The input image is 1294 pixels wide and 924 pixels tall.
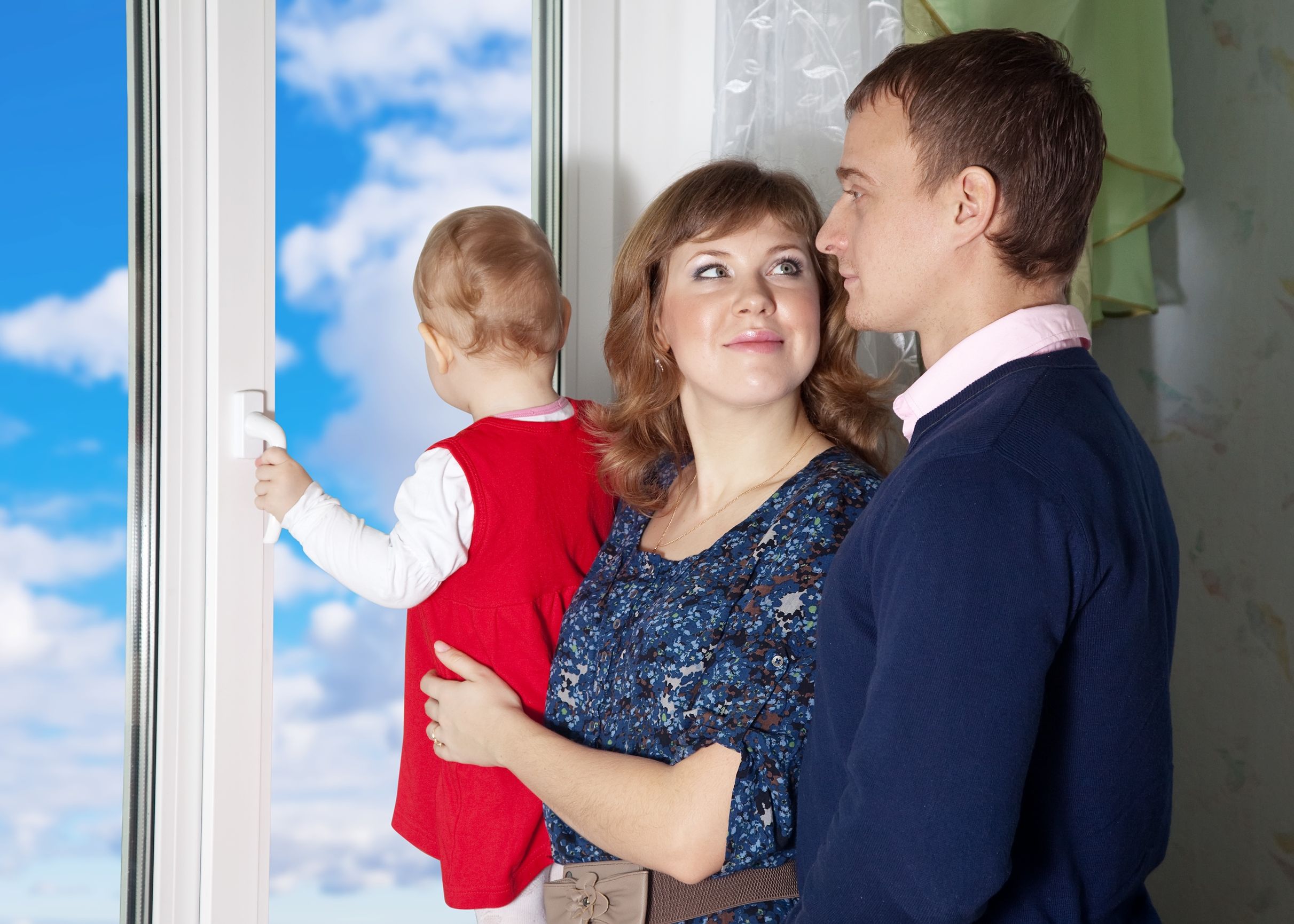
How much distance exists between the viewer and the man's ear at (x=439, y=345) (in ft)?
4.62

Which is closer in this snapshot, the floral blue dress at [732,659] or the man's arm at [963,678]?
the man's arm at [963,678]

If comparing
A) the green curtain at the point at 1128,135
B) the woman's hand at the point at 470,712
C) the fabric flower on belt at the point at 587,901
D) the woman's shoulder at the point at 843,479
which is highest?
the green curtain at the point at 1128,135

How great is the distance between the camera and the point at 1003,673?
0.71 m

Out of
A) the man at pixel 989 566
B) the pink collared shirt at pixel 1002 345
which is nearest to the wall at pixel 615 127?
the man at pixel 989 566

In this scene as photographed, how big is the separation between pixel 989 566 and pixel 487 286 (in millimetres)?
840

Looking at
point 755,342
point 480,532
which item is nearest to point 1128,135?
point 755,342

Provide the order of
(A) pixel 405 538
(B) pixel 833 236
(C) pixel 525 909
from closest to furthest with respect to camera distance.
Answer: (B) pixel 833 236, (A) pixel 405 538, (C) pixel 525 909

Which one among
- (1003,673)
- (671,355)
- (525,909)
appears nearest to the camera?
(1003,673)

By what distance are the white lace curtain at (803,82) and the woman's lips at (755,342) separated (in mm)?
334

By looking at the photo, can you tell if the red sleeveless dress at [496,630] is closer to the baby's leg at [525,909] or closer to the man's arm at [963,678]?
the baby's leg at [525,909]

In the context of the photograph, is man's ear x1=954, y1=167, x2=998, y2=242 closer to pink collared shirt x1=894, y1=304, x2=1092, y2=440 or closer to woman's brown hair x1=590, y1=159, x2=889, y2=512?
pink collared shirt x1=894, y1=304, x2=1092, y2=440

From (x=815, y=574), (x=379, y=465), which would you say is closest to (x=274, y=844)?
(x=379, y=465)

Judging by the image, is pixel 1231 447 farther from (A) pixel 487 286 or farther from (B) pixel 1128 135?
(A) pixel 487 286

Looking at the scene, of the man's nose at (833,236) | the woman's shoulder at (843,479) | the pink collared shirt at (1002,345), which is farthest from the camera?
the woman's shoulder at (843,479)
